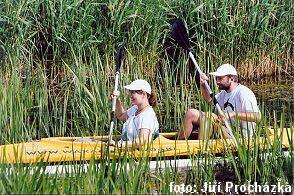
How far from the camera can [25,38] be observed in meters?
10.2

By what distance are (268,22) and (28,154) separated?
5600 millimetres

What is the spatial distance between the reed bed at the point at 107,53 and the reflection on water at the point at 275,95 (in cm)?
24

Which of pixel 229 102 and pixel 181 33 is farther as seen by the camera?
pixel 181 33

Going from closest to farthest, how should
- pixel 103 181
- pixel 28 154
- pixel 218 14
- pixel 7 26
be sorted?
pixel 103 181
pixel 28 154
pixel 7 26
pixel 218 14

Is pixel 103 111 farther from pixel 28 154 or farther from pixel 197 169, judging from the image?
pixel 197 169

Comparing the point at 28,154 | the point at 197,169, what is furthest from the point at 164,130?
the point at 197,169

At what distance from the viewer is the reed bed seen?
831cm

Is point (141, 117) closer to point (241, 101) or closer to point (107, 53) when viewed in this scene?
point (241, 101)

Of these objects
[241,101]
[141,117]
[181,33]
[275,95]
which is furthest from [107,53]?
[141,117]

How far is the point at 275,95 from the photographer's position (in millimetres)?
10875

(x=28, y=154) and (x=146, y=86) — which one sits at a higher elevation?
(x=146, y=86)

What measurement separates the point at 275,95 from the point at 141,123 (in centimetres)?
443

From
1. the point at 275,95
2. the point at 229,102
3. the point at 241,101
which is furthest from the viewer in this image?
the point at 275,95

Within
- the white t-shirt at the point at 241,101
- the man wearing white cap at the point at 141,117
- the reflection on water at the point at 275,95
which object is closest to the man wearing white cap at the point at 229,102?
the white t-shirt at the point at 241,101
